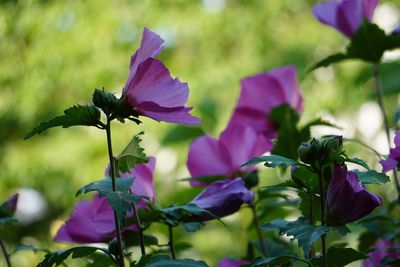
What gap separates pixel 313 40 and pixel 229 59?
578 millimetres

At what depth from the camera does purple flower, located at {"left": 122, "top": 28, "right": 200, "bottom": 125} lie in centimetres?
43

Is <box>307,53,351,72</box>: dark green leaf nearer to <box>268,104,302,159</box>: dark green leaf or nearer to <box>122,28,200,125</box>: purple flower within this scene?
<box>268,104,302,159</box>: dark green leaf

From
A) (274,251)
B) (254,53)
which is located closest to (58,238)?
(274,251)

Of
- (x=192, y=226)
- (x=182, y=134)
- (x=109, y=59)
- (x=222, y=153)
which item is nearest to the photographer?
(x=192, y=226)

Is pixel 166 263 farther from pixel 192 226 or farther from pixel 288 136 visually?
pixel 288 136

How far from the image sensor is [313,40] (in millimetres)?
3861

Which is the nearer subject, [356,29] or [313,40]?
[356,29]

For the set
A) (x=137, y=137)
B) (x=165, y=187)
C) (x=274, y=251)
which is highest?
(x=137, y=137)

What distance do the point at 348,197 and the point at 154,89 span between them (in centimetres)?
13

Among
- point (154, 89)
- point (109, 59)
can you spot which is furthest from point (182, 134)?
point (109, 59)

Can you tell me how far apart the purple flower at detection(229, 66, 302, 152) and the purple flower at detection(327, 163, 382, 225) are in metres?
0.26

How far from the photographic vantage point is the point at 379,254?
577 millimetres

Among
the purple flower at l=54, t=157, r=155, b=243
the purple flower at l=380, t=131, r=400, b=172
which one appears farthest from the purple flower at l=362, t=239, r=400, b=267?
the purple flower at l=54, t=157, r=155, b=243

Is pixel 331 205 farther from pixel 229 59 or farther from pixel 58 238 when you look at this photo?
pixel 229 59
